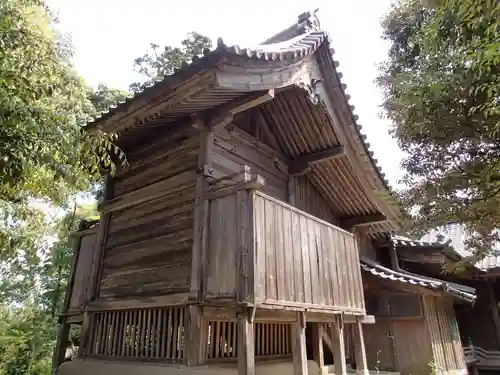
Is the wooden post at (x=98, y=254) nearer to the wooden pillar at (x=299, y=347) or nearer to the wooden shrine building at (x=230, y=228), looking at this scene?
the wooden shrine building at (x=230, y=228)

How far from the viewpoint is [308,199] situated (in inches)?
342

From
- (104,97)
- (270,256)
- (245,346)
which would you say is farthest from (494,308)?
(104,97)

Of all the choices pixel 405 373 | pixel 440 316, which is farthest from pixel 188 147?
pixel 440 316

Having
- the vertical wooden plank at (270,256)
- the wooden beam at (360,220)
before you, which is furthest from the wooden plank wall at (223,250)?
the wooden beam at (360,220)

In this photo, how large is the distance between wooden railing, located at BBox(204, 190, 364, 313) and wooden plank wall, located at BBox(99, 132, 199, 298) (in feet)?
2.47

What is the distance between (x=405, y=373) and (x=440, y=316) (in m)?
2.10

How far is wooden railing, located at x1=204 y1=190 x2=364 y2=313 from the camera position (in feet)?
15.3

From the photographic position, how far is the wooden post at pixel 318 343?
6491mm

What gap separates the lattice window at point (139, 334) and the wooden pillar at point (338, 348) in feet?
8.26

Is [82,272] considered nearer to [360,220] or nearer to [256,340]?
[256,340]

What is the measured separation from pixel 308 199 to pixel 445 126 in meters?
3.26

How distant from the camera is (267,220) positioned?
5.07 meters

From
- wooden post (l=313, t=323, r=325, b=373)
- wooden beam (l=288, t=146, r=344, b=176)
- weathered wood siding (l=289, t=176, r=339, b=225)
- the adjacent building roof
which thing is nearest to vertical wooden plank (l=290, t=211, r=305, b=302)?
wooden post (l=313, t=323, r=325, b=373)

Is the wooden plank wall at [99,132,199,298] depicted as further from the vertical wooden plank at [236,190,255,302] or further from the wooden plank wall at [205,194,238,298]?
the vertical wooden plank at [236,190,255,302]
